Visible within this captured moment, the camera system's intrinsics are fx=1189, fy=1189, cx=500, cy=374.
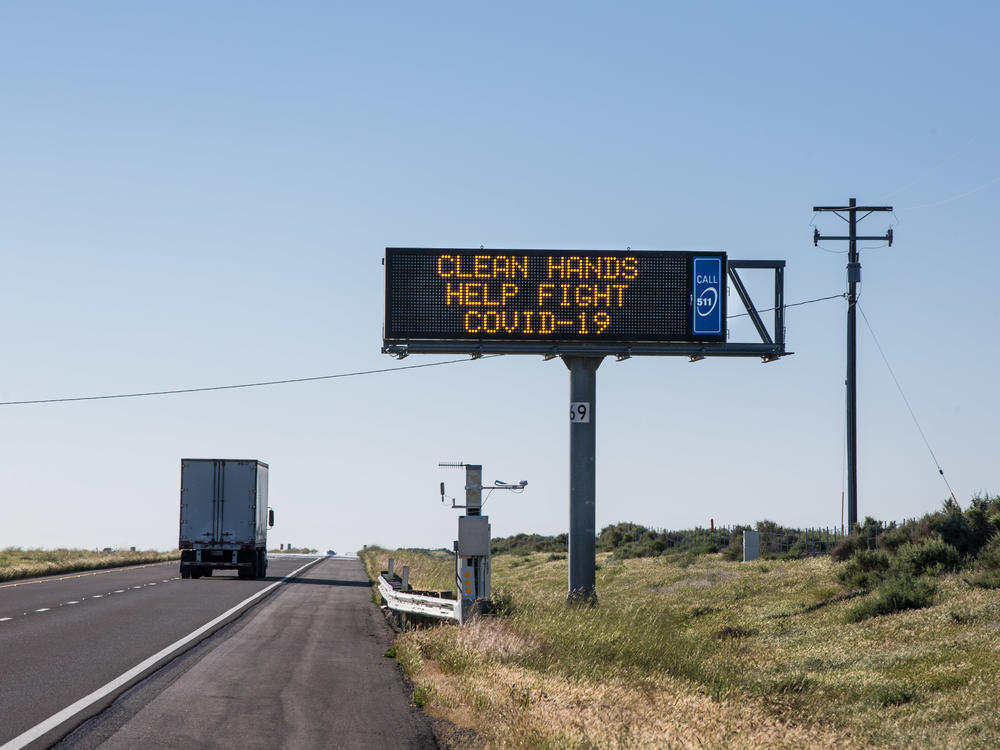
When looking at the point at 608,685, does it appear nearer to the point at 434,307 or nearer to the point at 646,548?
the point at 434,307

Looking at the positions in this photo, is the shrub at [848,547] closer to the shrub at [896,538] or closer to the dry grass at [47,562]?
the shrub at [896,538]

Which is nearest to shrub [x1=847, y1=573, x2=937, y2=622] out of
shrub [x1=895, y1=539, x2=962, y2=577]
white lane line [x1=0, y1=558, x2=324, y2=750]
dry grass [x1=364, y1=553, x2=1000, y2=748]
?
dry grass [x1=364, y1=553, x2=1000, y2=748]

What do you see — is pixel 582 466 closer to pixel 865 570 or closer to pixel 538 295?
pixel 538 295

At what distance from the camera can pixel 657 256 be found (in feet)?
86.5

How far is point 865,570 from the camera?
2852 centimetres

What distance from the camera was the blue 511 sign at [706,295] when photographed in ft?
87.8

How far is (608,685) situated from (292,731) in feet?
11.5

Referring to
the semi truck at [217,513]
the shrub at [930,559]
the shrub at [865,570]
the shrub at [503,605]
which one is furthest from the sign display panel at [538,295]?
the semi truck at [217,513]

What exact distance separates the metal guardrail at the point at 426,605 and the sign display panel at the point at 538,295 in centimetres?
634

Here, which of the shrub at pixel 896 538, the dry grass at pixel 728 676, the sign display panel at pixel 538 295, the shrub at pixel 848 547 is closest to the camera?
the dry grass at pixel 728 676

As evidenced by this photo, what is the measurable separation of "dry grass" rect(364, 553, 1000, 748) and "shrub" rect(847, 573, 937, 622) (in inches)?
13.5

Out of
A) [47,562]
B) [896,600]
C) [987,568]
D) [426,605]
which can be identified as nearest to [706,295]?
[896,600]

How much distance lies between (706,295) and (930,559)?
7882 mm

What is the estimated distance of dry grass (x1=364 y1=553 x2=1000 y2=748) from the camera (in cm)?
1054
